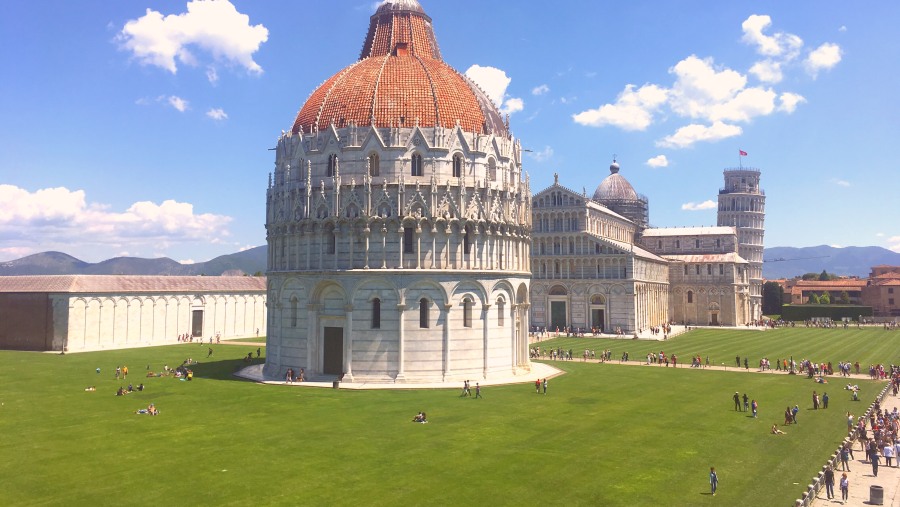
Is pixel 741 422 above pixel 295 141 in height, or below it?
below

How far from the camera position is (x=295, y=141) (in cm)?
5653

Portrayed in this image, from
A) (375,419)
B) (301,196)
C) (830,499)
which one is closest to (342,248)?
(301,196)

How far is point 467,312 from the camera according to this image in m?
51.7

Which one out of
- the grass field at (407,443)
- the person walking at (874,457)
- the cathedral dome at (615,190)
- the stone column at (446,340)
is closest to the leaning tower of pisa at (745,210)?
the cathedral dome at (615,190)

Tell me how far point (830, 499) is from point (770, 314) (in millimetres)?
144877

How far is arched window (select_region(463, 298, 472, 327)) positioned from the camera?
169 ft

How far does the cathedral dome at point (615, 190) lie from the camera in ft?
469

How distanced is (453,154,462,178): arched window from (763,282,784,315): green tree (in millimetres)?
129334

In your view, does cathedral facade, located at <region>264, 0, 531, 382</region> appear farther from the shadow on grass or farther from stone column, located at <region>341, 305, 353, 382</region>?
the shadow on grass

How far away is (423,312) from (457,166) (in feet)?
41.2

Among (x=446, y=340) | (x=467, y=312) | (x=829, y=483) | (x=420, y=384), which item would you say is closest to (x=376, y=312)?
(x=446, y=340)

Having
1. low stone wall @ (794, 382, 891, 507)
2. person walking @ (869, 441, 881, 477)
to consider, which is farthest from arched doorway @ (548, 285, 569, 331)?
person walking @ (869, 441, 881, 477)

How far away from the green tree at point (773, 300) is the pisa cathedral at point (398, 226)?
120 meters

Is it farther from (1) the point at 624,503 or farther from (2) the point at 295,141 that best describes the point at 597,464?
(2) the point at 295,141
